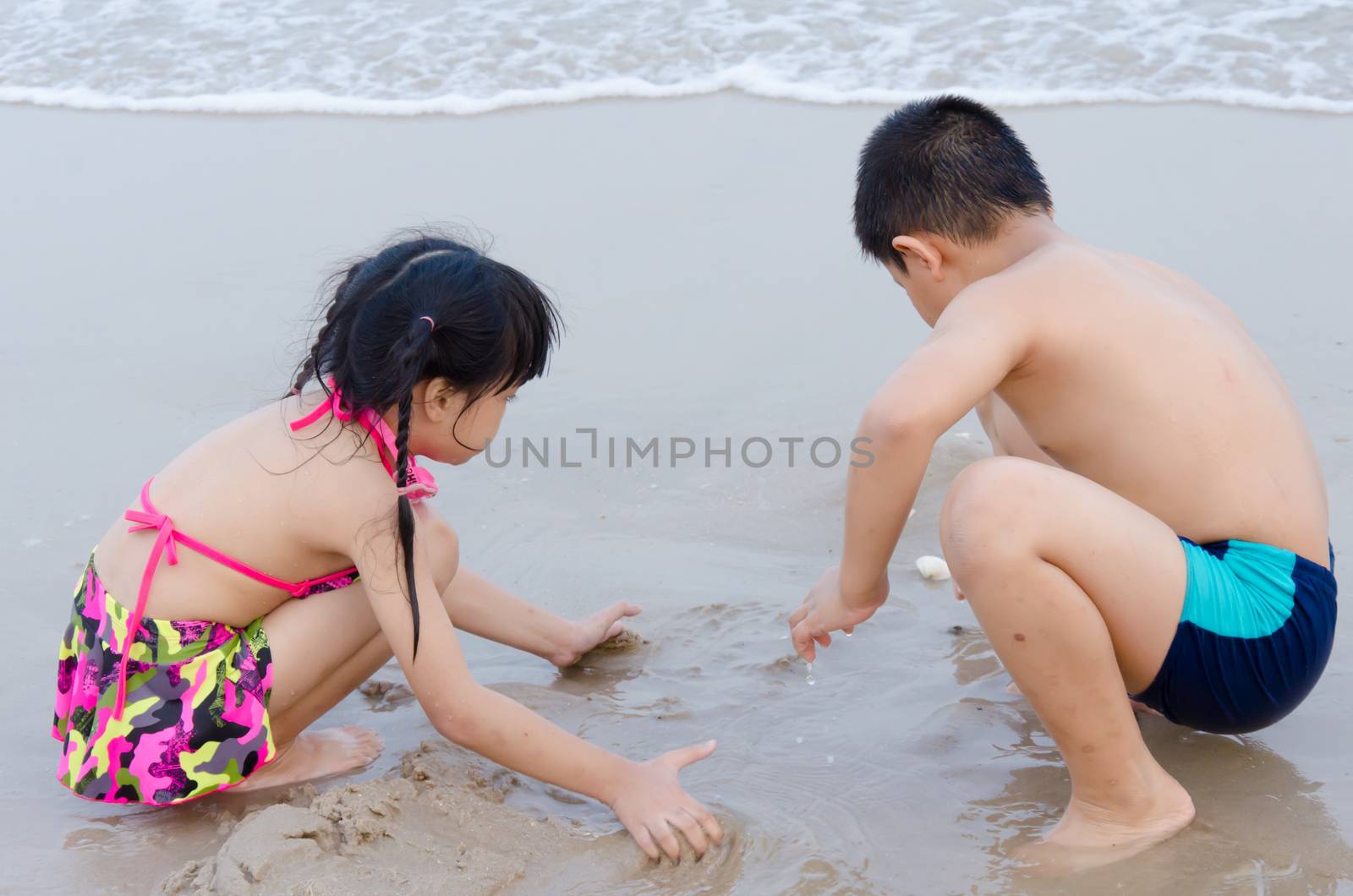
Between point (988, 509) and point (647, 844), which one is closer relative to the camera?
point (988, 509)

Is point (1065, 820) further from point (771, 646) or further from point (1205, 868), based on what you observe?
point (771, 646)

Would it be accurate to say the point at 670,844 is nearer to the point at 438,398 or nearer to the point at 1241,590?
the point at 438,398

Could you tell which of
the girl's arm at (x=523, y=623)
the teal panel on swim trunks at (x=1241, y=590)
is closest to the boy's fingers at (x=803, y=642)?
the girl's arm at (x=523, y=623)

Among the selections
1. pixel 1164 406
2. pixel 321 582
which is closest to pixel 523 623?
pixel 321 582

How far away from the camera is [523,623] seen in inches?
103

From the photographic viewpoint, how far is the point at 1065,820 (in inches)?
78.1

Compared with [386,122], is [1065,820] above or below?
below

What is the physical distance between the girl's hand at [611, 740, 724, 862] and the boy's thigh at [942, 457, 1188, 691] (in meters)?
0.57

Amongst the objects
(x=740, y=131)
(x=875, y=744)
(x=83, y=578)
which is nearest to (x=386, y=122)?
(x=740, y=131)

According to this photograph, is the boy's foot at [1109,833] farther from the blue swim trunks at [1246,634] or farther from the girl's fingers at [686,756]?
the girl's fingers at [686,756]

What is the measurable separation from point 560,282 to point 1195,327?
7.82ft

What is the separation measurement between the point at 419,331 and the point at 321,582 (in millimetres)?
539

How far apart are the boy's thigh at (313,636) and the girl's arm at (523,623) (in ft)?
1.04

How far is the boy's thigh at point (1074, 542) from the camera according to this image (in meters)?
1.85
